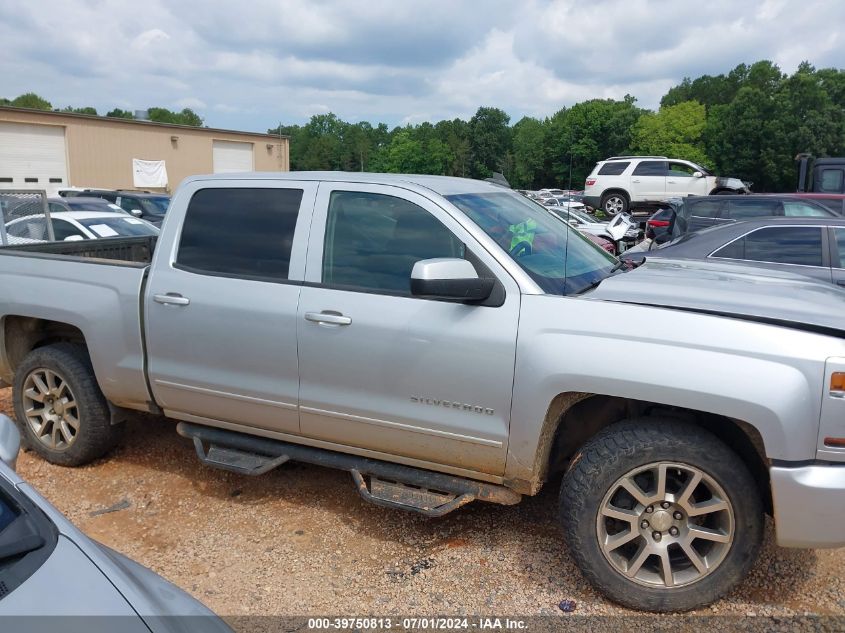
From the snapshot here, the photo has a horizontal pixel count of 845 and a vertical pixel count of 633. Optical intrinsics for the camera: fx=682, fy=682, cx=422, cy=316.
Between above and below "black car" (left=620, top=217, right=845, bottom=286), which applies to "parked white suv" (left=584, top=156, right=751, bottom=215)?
above

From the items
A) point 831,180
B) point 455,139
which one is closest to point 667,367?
point 831,180

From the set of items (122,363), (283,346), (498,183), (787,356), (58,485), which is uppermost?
(498,183)

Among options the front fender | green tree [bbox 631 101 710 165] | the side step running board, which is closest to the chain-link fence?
the side step running board

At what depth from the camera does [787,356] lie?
2.72 m

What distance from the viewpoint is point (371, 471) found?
3625mm

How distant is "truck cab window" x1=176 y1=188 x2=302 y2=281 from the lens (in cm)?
384

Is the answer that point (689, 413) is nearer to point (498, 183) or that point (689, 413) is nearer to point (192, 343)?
point (498, 183)

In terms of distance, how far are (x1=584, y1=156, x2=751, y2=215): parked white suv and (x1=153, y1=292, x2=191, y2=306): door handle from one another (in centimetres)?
1838

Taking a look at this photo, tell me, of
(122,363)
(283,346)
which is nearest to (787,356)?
(283,346)

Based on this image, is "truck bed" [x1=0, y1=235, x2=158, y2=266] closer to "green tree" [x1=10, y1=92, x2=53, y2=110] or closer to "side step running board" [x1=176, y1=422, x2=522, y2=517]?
"side step running board" [x1=176, y1=422, x2=522, y2=517]

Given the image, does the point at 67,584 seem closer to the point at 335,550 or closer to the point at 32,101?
the point at 335,550

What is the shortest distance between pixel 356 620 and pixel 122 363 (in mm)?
2226

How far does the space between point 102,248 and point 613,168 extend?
60.9 ft

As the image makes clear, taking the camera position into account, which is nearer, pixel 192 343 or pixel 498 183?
pixel 192 343
